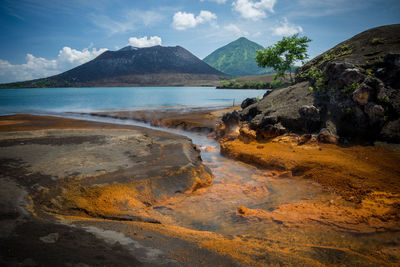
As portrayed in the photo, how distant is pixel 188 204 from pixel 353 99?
409 inches

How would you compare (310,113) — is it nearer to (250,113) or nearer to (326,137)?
(326,137)

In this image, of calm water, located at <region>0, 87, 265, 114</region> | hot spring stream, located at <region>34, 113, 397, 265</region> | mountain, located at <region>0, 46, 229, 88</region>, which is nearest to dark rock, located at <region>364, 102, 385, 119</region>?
hot spring stream, located at <region>34, 113, 397, 265</region>

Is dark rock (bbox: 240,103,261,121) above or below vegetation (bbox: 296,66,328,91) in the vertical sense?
below

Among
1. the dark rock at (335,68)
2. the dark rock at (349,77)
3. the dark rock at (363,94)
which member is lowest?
the dark rock at (363,94)

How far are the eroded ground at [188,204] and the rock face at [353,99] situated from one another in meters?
1.55

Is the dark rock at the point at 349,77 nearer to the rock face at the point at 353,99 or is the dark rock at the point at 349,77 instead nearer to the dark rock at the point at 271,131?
the rock face at the point at 353,99

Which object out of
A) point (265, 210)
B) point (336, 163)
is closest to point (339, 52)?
point (336, 163)

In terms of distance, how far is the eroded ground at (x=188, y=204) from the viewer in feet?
11.3

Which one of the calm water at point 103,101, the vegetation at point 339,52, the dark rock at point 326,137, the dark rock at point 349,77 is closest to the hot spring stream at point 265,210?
the dark rock at point 326,137

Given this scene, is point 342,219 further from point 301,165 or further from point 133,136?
point 133,136

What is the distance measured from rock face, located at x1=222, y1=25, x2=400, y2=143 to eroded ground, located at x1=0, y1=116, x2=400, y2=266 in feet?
5.07

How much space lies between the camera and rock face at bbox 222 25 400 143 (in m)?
10.1

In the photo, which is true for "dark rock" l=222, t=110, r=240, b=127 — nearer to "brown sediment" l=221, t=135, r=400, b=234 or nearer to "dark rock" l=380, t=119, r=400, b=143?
"brown sediment" l=221, t=135, r=400, b=234

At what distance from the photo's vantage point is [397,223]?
17.2 feet
